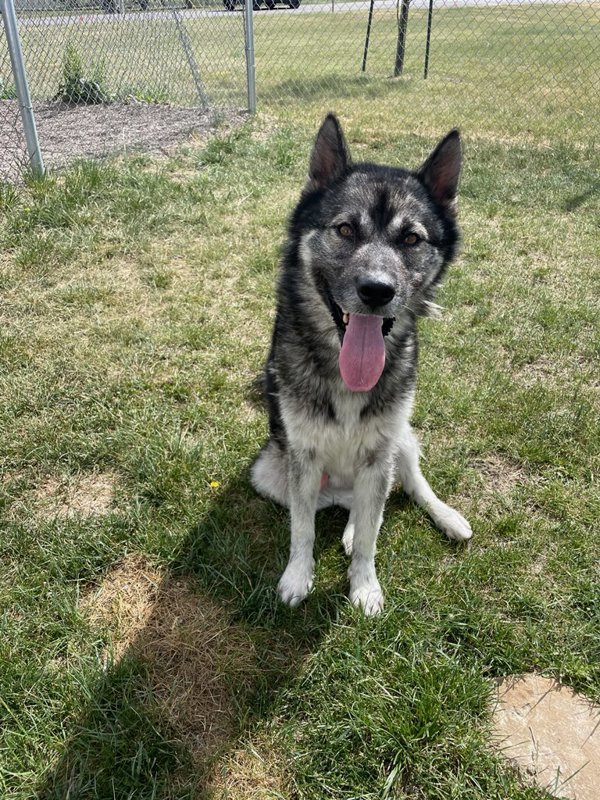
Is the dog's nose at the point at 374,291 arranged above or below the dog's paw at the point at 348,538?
above

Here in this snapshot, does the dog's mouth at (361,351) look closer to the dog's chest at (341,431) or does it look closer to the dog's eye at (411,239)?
the dog's chest at (341,431)

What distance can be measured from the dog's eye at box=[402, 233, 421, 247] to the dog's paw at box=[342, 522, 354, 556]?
129 cm

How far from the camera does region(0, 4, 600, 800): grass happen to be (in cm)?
195

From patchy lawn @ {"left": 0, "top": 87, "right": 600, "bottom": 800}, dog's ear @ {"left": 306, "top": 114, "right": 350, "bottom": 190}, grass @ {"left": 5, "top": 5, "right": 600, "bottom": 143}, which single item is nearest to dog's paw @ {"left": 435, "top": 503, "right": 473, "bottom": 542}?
patchy lawn @ {"left": 0, "top": 87, "right": 600, "bottom": 800}

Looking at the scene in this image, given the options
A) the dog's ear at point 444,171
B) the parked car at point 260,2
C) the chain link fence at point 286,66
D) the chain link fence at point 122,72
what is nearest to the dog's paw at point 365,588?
the dog's ear at point 444,171

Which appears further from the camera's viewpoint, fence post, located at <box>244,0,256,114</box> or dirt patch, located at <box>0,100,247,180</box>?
fence post, located at <box>244,0,256,114</box>

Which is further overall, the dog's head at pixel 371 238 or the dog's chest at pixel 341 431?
the dog's chest at pixel 341 431

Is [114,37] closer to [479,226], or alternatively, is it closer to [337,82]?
[337,82]

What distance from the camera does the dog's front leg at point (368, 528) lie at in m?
2.46

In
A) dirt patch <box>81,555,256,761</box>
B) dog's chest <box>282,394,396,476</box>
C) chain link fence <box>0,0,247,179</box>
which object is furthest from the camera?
chain link fence <box>0,0,247,179</box>

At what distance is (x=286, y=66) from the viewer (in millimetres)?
12500

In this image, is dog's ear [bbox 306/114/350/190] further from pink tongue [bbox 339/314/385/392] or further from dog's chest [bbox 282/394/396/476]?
dog's chest [bbox 282/394/396/476]

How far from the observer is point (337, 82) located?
37.5ft

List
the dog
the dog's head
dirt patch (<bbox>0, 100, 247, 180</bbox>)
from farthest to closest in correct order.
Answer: dirt patch (<bbox>0, 100, 247, 180</bbox>)
the dog
the dog's head
